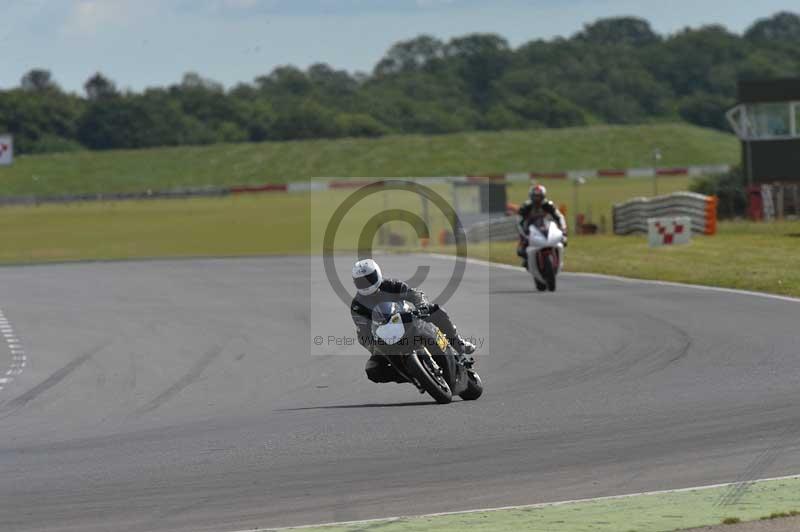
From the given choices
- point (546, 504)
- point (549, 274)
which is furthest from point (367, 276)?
point (549, 274)

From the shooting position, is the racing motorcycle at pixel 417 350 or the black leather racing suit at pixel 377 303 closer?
the racing motorcycle at pixel 417 350

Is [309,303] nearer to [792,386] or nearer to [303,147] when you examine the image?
[792,386]

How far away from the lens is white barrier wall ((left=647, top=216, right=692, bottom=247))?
121ft

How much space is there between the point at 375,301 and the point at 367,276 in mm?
310

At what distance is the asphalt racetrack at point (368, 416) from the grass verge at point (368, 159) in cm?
7625

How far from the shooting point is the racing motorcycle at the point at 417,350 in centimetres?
1220

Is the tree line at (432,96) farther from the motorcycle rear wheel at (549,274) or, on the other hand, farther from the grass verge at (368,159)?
the motorcycle rear wheel at (549,274)

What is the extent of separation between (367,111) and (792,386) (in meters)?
131

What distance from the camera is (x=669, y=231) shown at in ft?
121

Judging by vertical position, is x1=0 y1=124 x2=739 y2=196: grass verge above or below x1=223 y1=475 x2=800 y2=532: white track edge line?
above

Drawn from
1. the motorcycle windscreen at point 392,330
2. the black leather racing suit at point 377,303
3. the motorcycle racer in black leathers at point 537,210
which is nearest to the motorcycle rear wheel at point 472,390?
the black leather racing suit at point 377,303

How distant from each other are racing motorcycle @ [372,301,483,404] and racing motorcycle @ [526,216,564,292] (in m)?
11.6

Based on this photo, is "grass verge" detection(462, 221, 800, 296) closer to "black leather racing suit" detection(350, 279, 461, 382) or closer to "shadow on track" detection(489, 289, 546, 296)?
"shadow on track" detection(489, 289, 546, 296)

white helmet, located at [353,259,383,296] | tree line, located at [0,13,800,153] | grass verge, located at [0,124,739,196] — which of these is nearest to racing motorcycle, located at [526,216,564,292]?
white helmet, located at [353,259,383,296]
